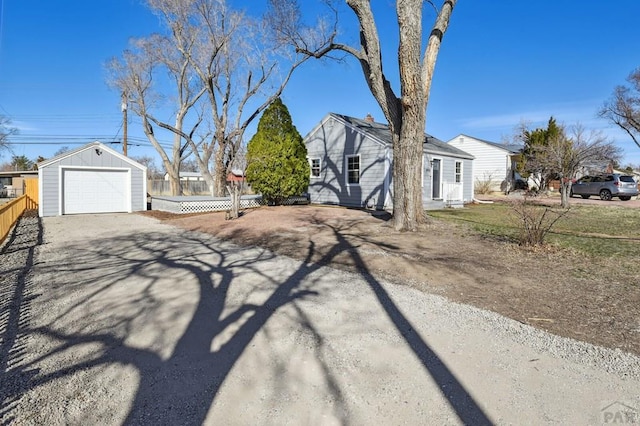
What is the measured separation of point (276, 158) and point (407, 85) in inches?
326

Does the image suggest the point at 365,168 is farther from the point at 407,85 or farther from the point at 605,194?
the point at 605,194

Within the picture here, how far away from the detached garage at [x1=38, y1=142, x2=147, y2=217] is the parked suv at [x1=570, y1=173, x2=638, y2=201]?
27460 mm

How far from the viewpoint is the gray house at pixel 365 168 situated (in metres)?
16.1

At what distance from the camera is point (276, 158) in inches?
619

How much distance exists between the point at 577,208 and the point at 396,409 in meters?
17.9

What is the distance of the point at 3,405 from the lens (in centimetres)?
231

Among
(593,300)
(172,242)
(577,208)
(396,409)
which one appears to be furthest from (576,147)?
(396,409)

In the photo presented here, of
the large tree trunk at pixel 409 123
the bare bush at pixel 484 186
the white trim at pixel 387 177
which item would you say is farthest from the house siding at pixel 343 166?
A: the bare bush at pixel 484 186

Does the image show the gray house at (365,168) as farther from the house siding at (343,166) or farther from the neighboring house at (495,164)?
the neighboring house at (495,164)

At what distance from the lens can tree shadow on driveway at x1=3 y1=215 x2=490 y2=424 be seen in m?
2.45

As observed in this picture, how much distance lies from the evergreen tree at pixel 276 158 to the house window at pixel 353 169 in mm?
2200

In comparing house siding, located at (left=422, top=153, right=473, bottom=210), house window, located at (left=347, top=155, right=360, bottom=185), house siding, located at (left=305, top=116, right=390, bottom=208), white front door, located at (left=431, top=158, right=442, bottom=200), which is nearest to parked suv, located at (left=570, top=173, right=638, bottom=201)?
house siding, located at (left=422, top=153, right=473, bottom=210)

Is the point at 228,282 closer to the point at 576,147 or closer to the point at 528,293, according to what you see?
the point at 528,293

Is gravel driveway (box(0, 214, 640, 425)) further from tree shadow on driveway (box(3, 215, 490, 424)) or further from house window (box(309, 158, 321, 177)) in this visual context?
house window (box(309, 158, 321, 177))
